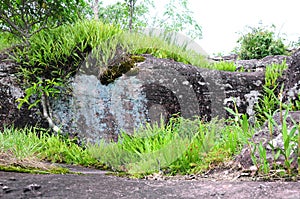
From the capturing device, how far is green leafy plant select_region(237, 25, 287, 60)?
918 cm

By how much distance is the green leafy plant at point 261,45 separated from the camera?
9.18 metres

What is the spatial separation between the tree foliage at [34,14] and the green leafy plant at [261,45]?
224 inches

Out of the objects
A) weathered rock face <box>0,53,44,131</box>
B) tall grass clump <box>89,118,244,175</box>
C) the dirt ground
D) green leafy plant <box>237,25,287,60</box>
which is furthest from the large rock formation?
green leafy plant <box>237,25,287,60</box>

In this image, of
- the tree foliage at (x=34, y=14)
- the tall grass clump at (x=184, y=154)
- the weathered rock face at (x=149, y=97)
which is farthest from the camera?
the tree foliage at (x=34, y=14)

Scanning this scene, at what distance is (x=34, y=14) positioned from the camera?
17.9ft

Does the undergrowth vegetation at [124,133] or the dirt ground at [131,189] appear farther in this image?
the undergrowth vegetation at [124,133]

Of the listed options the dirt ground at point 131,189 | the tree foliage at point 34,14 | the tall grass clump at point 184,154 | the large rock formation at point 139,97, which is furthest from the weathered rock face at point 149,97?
the dirt ground at point 131,189

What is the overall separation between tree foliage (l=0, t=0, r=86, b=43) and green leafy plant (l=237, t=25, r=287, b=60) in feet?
18.7

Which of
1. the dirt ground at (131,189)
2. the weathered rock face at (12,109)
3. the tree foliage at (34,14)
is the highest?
the tree foliage at (34,14)

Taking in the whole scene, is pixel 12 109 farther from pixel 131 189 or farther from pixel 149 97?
pixel 131 189

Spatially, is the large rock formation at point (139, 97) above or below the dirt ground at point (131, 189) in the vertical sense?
above

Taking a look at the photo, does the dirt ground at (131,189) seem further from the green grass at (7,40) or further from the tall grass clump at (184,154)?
the green grass at (7,40)

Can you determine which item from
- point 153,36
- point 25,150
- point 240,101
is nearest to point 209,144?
point 25,150

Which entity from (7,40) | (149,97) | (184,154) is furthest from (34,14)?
(184,154)
